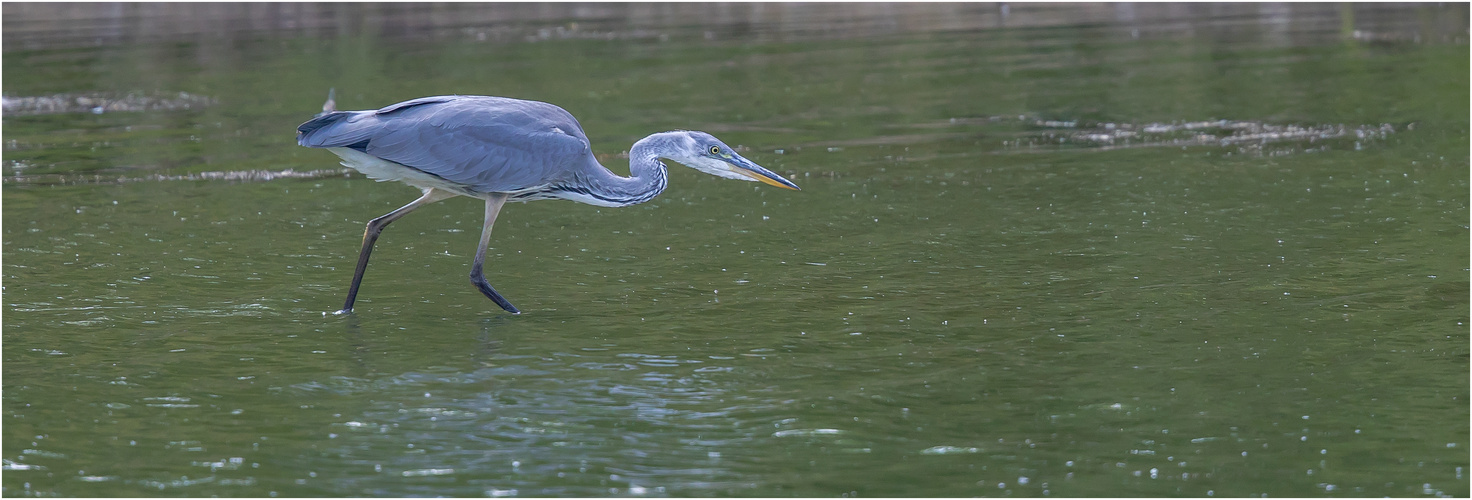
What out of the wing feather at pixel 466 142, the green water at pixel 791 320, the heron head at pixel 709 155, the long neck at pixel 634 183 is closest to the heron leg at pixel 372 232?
the green water at pixel 791 320

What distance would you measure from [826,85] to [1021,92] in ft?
8.58

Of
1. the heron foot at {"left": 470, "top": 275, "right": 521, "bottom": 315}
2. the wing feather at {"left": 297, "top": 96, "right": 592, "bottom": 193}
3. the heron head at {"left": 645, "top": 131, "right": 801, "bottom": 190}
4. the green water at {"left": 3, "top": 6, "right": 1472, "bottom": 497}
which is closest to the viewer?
the green water at {"left": 3, "top": 6, "right": 1472, "bottom": 497}

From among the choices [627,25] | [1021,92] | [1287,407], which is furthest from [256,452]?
[627,25]

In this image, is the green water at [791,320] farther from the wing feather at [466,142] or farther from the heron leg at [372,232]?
the wing feather at [466,142]

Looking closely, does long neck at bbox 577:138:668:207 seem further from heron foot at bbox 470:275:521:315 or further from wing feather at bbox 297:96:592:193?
heron foot at bbox 470:275:521:315

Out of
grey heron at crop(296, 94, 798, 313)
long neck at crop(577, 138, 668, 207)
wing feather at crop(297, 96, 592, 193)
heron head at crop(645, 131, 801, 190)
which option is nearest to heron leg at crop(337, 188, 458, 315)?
grey heron at crop(296, 94, 798, 313)

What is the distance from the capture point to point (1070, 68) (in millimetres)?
20109

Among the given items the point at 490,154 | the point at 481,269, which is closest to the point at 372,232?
the point at 481,269

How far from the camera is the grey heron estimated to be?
7734 millimetres

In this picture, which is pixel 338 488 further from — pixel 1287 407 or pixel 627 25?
pixel 627 25

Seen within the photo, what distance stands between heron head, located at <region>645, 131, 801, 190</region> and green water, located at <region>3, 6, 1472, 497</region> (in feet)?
2.23

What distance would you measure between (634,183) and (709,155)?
1.40 ft

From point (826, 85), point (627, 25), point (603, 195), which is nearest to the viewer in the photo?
point (603, 195)

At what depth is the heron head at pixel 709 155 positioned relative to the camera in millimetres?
8062
